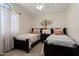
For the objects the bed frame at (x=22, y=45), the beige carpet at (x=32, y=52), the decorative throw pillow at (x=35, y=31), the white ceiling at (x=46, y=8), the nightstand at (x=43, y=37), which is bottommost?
the beige carpet at (x=32, y=52)

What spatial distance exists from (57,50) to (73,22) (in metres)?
0.52

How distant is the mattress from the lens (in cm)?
138

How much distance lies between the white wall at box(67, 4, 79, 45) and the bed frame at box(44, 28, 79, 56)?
0.34 ft

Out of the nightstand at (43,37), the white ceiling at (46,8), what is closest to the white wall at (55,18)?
the white ceiling at (46,8)

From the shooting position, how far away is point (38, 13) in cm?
147

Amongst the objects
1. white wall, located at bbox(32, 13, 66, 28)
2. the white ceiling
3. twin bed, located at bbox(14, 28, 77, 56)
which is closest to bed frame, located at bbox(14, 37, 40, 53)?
twin bed, located at bbox(14, 28, 77, 56)

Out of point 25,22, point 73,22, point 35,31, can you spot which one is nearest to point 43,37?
point 35,31

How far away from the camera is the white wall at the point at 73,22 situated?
1.36 m

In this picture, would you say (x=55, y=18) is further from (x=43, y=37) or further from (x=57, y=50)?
(x=57, y=50)

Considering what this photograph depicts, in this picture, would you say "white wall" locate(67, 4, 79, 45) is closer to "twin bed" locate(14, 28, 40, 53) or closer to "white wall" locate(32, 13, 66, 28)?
"white wall" locate(32, 13, 66, 28)

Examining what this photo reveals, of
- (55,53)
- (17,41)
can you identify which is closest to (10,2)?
(17,41)

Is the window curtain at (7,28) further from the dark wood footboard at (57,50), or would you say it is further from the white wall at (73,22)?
the white wall at (73,22)

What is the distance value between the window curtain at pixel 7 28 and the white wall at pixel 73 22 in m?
0.89

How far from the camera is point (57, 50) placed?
141 centimetres
